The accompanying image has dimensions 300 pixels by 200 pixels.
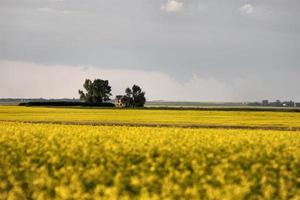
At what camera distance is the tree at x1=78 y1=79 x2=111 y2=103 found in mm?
163900

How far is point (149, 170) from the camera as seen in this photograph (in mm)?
13602

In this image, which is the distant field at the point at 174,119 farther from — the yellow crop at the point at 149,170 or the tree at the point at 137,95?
the tree at the point at 137,95

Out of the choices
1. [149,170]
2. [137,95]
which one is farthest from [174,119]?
[137,95]

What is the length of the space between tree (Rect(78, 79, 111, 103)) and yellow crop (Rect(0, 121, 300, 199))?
14677 cm

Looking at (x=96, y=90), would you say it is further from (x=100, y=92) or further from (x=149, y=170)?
(x=149, y=170)

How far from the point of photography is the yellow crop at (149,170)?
476 inches

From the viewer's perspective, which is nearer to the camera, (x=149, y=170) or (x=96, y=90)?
(x=149, y=170)

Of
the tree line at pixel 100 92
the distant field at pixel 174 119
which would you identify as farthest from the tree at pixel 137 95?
the distant field at pixel 174 119

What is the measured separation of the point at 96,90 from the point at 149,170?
502 feet

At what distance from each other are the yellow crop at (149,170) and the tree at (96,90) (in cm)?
14677

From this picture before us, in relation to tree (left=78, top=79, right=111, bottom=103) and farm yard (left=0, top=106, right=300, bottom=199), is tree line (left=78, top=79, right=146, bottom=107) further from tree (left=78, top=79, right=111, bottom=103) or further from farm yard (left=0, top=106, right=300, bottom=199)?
farm yard (left=0, top=106, right=300, bottom=199)

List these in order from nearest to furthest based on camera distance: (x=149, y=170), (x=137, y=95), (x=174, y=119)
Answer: (x=149, y=170)
(x=174, y=119)
(x=137, y=95)

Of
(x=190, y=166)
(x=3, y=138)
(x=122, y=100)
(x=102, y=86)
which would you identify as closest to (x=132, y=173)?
(x=190, y=166)

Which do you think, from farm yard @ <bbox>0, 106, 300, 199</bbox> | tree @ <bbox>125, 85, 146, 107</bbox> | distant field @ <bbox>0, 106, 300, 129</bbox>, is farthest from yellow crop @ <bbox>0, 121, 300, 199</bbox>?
tree @ <bbox>125, 85, 146, 107</bbox>
